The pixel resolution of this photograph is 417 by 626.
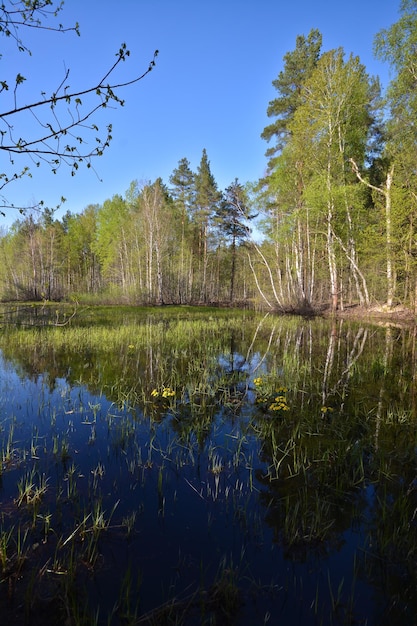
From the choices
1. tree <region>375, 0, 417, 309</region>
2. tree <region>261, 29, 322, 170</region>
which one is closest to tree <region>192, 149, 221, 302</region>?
tree <region>261, 29, 322, 170</region>

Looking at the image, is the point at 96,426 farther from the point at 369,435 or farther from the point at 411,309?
the point at 411,309

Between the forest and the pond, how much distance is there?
216cm

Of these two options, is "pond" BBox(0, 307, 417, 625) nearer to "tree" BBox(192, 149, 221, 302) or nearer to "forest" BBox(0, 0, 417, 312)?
"forest" BBox(0, 0, 417, 312)

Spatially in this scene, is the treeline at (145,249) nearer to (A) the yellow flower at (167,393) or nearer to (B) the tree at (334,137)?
(B) the tree at (334,137)

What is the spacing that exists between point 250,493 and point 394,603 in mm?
1453

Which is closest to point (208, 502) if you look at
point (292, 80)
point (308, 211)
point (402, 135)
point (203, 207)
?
point (402, 135)

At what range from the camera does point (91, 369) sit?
8.52 m

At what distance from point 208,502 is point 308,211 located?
2199 centimetres

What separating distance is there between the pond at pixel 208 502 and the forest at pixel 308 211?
85.1 inches

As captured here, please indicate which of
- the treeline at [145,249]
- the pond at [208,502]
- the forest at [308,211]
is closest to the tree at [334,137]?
the forest at [308,211]

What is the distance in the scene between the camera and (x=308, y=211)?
72.4ft

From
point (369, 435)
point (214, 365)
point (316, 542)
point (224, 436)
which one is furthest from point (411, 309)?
point (316, 542)

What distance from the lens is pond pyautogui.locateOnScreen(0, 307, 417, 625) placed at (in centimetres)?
213

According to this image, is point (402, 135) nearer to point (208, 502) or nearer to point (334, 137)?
point (334, 137)
